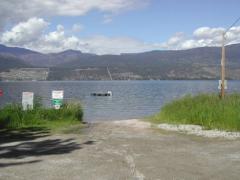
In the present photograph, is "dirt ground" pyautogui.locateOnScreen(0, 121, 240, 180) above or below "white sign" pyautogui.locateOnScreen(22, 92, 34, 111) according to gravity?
below

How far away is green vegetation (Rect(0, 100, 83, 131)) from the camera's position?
18.6 meters

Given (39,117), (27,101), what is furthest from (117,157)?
(27,101)

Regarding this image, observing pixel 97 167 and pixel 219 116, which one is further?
pixel 219 116

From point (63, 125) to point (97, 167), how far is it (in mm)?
9850

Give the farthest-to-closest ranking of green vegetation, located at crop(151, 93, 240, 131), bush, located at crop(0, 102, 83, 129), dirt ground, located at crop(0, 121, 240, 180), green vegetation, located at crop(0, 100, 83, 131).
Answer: bush, located at crop(0, 102, 83, 129) → green vegetation, located at crop(0, 100, 83, 131) → green vegetation, located at crop(151, 93, 240, 131) → dirt ground, located at crop(0, 121, 240, 180)

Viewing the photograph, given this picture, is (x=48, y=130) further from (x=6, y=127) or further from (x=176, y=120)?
(x=176, y=120)

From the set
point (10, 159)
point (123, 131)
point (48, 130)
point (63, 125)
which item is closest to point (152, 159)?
point (10, 159)

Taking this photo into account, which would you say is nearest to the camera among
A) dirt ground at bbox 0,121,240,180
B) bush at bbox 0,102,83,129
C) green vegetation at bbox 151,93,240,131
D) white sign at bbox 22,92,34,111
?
dirt ground at bbox 0,121,240,180

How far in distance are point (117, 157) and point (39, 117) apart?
401 inches

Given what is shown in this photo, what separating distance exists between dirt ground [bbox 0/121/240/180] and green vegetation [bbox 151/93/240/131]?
2834 mm

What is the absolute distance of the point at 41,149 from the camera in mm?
12062

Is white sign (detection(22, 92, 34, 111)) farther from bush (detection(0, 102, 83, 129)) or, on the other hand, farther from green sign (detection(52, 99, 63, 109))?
green sign (detection(52, 99, 63, 109))

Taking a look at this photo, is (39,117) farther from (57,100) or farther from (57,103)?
(57,100)

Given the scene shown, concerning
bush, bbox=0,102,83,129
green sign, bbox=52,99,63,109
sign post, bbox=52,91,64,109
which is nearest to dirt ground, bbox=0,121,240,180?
bush, bbox=0,102,83,129
